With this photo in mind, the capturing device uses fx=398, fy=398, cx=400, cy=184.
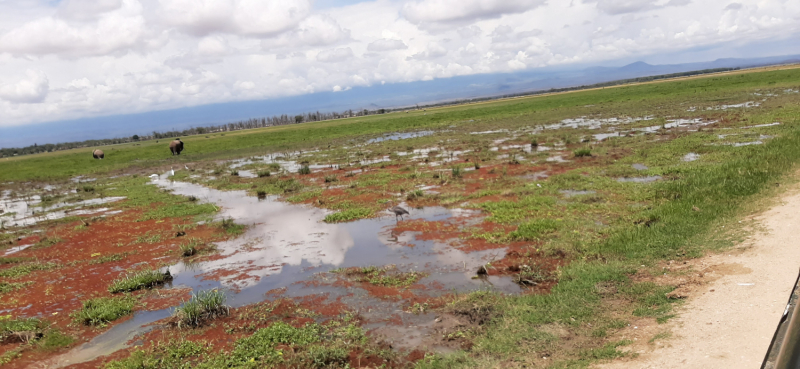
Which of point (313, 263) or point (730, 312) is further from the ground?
point (730, 312)

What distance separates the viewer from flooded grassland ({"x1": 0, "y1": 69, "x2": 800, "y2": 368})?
6770 millimetres

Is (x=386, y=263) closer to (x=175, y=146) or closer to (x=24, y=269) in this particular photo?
(x=24, y=269)

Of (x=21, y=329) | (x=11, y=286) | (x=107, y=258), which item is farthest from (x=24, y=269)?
(x=21, y=329)

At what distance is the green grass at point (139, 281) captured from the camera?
400 inches

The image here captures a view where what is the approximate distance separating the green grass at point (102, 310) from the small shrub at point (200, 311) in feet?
5.69

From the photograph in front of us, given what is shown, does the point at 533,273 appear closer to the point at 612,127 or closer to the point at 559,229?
the point at 559,229

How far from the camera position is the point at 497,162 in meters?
23.0

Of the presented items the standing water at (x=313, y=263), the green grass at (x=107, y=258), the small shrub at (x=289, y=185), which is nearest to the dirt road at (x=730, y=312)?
the standing water at (x=313, y=263)

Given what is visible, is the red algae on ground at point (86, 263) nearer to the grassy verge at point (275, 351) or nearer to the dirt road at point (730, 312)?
the grassy verge at point (275, 351)

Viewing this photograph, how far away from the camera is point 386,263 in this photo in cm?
1057

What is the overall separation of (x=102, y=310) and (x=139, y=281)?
1.58 metres

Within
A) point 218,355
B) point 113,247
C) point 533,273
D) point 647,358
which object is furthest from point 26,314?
point 647,358

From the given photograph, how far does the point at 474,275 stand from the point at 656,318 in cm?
381

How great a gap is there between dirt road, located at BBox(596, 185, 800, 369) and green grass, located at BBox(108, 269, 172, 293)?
10397mm
